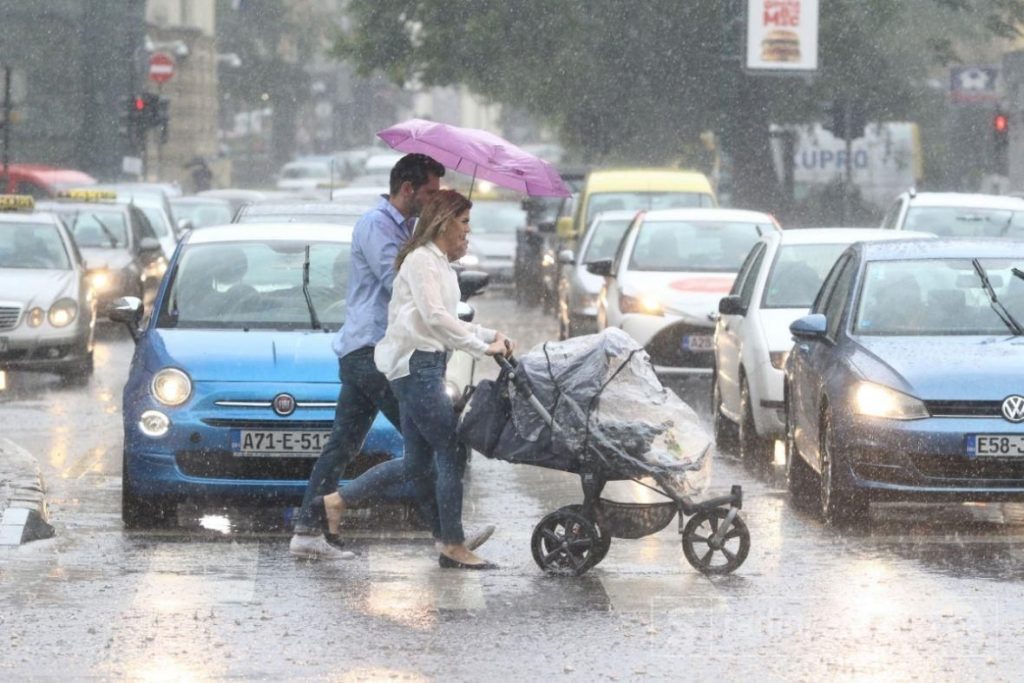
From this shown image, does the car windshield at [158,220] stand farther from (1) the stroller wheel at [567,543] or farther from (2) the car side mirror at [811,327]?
(1) the stroller wheel at [567,543]

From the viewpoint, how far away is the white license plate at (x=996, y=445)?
420 inches

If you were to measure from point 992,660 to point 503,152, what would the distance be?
361 cm

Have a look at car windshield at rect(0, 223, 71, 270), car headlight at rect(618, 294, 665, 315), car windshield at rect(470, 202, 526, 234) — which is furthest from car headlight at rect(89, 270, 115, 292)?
car windshield at rect(470, 202, 526, 234)

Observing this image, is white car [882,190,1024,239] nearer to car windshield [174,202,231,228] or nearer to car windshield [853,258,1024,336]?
car windshield [853,258,1024,336]

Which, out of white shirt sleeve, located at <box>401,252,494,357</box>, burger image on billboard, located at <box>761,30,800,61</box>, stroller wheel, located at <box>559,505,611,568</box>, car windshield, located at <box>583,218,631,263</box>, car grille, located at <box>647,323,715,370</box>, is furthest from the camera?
burger image on billboard, located at <box>761,30,800,61</box>

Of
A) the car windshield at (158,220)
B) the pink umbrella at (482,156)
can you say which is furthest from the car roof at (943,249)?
the car windshield at (158,220)

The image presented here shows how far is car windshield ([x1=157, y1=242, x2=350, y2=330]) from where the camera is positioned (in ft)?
39.0

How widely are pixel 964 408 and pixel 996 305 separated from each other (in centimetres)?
134

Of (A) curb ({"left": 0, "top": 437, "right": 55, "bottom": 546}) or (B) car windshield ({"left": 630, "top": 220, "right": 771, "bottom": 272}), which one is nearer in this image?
(A) curb ({"left": 0, "top": 437, "right": 55, "bottom": 546})

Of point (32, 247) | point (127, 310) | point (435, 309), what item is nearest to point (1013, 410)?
point (435, 309)

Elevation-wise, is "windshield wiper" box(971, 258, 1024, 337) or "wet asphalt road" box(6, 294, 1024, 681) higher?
"windshield wiper" box(971, 258, 1024, 337)

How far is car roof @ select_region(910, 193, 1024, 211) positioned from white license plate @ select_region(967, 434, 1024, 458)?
10153 mm

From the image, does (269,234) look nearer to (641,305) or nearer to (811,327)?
(811,327)

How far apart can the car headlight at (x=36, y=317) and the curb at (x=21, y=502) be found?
21.9ft
